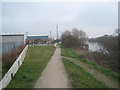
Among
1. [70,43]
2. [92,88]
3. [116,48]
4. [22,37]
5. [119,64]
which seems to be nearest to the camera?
[92,88]

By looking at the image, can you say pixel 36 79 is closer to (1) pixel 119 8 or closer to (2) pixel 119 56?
(1) pixel 119 8

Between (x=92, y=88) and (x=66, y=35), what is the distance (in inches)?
1712

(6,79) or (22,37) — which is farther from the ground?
(22,37)

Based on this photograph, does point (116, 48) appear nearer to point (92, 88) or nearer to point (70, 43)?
point (92, 88)

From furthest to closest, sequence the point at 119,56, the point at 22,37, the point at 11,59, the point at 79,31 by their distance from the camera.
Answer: the point at 79,31, the point at 22,37, the point at 119,56, the point at 11,59

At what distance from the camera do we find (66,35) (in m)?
52.1

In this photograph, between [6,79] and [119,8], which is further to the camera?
[119,8]

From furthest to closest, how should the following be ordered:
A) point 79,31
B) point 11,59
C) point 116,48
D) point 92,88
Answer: point 79,31
point 116,48
point 11,59
point 92,88

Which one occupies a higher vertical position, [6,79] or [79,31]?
[79,31]

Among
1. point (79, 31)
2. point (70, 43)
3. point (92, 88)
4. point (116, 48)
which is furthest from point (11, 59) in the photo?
point (79, 31)

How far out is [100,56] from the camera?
28281mm

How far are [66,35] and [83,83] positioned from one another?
140ft

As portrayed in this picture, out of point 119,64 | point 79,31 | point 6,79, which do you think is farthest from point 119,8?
point 79,31

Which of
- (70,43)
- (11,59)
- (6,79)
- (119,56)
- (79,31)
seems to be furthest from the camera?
(79,31)
